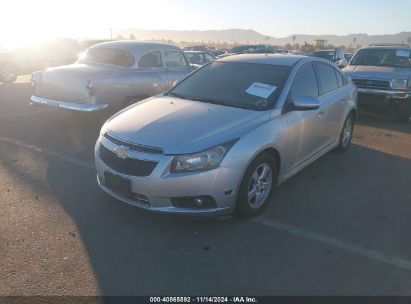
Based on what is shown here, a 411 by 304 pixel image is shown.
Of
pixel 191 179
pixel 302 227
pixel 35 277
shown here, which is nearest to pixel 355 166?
pixel 302 227

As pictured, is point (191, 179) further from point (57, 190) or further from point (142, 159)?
point (57, 190)

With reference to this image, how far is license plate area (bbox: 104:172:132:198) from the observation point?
400 centimetres

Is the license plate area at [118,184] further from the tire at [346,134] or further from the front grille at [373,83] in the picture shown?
the front grille at [373,83]

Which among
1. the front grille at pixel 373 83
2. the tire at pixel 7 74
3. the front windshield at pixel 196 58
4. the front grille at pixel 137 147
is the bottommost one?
the tire at pixel 7 74

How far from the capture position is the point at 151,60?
28.4 ft

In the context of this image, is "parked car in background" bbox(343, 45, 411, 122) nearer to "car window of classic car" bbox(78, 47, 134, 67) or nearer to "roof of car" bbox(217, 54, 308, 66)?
"roof of car" bbox(217, 54, 308, 66)

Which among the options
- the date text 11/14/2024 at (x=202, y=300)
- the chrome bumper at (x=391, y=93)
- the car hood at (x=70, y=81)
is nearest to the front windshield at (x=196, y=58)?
the chrome bumper at (x=391, y=93)

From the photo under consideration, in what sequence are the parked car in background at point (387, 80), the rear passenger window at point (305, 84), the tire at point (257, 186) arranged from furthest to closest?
the parked car in background at point (387, 80) < the rear passenger window at point (305, 84) < the tire at point (257, 186)

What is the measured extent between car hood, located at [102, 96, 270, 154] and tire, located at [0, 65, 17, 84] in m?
13.5

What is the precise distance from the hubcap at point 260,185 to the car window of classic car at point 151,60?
480 cm

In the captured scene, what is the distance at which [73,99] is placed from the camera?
24.9 ft

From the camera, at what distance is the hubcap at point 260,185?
428cm

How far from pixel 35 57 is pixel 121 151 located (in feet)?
52.1

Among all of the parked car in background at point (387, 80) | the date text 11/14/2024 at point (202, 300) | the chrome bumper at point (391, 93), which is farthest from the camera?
the parked car in background at point (387, 80)
